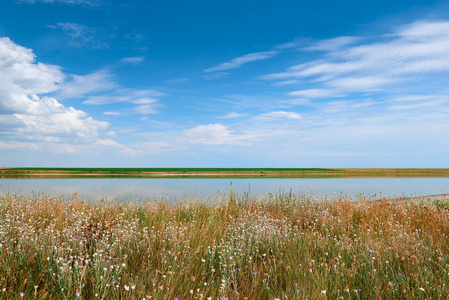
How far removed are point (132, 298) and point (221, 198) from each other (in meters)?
8.02

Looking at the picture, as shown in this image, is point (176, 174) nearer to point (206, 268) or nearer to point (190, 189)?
point (190, 189)

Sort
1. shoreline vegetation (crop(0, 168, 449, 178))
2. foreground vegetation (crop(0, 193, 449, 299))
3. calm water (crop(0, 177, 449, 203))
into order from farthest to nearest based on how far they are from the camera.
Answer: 1. shoreline vegetation (crop(0, 168, 449, 178))
2. calm water (crop(0, 177, 449, 203))
3. foreground vegetation (crop(0, 193, 449, 299))

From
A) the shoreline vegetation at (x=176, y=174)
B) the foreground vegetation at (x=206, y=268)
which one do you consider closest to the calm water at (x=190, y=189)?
the foreground vegetation at (x=206, y=268)

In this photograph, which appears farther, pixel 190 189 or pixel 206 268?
pixel 190 189

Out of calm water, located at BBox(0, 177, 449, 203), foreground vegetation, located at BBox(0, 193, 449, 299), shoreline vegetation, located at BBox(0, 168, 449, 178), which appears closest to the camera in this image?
foreground vegetation, located at BBox(0, 193, 449, 299)

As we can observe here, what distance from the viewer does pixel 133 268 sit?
446 cm

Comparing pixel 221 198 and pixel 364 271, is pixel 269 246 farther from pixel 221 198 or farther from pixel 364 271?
pixel 221 198

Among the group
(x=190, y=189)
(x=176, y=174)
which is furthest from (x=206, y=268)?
(x=176, y=174)

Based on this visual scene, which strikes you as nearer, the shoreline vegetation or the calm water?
the calm water

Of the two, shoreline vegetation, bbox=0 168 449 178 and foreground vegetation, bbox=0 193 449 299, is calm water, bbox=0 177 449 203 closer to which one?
foreground vegetation, bbox=0 193 449 299

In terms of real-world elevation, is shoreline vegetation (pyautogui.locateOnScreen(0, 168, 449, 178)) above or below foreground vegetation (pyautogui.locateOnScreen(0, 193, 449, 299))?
below

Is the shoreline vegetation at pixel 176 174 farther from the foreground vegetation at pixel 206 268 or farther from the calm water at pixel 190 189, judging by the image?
the foreground vegetation at pixel 206 268

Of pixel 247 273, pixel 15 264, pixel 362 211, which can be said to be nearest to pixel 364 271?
pixel 247 273

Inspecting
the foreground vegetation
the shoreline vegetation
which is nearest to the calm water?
the foreground vegetation
